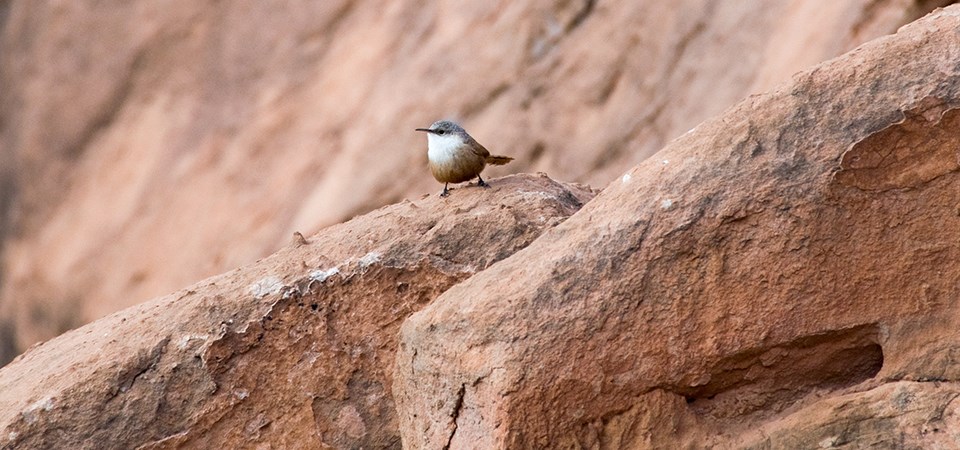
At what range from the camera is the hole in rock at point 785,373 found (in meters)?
4.66

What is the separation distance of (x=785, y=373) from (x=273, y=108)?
419 inches

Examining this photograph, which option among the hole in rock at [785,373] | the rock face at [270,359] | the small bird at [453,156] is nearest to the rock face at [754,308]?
the hole in rock at [785,373]

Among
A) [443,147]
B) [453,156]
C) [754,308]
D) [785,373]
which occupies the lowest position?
[785,373]

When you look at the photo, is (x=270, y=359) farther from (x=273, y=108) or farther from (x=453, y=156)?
(x=273, y=108)

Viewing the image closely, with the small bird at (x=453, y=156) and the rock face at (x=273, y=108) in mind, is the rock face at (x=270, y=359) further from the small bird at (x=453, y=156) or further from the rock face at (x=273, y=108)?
the rock face at (x=273, y=108)

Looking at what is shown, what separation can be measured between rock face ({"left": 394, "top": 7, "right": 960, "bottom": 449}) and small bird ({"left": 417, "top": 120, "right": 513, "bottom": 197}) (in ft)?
5.84

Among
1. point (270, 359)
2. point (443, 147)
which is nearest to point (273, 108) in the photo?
point (443, 147)

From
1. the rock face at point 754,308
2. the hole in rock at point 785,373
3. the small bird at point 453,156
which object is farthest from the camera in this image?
the small bird at point 453,156

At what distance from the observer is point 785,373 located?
15.4 ft

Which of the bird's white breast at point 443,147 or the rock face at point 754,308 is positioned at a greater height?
the bird's white breast at point 443,147

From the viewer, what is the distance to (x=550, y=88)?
506 inches

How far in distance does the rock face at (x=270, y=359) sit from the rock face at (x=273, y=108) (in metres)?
5.44

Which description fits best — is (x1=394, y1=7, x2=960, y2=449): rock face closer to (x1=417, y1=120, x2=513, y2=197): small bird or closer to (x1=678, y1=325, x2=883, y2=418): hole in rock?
(x1=678, y1=325, x2=883, y2=418): hole in rock

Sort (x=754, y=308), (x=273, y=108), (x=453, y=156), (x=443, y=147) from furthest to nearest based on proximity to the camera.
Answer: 1. (x=273, y=108)
2. (x=443, y=147)
3. (x=453, y=156)
4. (x=754, y=308)
